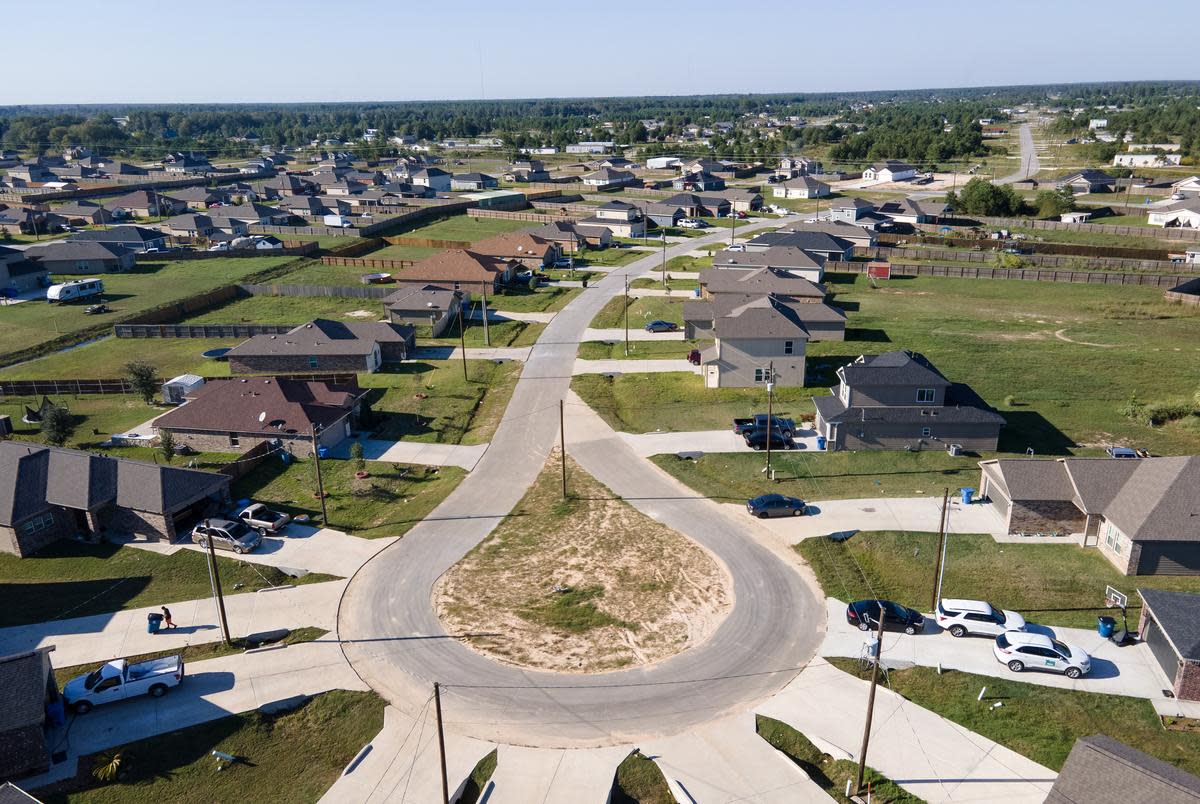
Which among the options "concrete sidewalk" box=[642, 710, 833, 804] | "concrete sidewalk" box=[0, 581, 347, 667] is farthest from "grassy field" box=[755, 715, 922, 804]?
"concrete sidewalk" box=[0, 581, 347, 667]

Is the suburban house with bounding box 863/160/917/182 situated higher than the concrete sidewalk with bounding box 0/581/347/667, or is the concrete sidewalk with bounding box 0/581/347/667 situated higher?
the suburban house with bounding box 863/160/917/182

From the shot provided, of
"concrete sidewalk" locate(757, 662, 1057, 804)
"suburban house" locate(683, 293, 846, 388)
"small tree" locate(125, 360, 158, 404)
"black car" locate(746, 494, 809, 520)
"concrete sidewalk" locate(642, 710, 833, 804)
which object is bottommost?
"concrete sidewalk" locate(642, 710, 833, 804)

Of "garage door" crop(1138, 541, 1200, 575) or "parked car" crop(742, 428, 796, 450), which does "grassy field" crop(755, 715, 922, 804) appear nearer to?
"garage door" crop(1138, 541, 1200, 575)

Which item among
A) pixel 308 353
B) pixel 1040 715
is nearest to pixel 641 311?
pixel 308 353

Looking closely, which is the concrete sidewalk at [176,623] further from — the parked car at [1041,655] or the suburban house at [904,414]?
the suburban house at [904,414]

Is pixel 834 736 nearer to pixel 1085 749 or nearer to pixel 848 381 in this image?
pixel 1085 749

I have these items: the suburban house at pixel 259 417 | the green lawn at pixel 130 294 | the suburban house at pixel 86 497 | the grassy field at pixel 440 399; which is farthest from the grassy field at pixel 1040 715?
the green lawn at pixel 130 294
